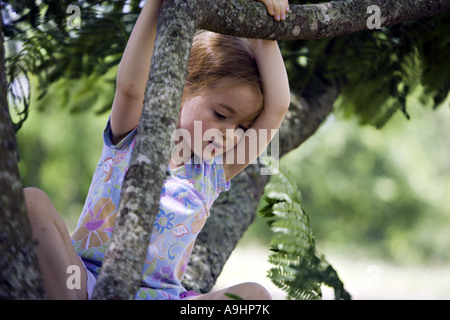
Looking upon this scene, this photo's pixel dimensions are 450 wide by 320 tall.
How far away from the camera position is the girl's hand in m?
1.11

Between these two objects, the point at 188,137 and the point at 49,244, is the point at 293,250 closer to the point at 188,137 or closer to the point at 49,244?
the point at 188,137

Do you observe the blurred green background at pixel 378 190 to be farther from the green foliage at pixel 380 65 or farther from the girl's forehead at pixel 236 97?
the girl's forehead at pixel 236 97

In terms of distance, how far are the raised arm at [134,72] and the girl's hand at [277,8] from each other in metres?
0.21

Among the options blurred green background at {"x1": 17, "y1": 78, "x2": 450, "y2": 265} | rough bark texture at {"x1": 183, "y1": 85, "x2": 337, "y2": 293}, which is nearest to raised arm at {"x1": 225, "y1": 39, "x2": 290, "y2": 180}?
rough bark texture at {"x1": 183, "y1": 85, "x2": 337, "y2": 293}

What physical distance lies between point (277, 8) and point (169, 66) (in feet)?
1.17

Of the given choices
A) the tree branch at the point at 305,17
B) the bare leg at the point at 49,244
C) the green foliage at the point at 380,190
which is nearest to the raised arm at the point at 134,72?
the tree branch at the point at 305,17

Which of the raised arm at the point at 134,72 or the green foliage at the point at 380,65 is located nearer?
the raised arm at the point at 134,72

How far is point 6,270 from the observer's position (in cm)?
74

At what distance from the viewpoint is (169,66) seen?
863 mm

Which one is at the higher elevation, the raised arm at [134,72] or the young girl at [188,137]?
the raised arm at [134,72]

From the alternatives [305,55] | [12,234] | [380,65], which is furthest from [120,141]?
[380,65]

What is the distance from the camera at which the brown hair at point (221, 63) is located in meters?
1.40

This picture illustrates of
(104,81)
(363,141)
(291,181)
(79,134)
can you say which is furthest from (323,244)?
(291,181)

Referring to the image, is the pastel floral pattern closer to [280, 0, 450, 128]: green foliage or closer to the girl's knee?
the girl's knee
